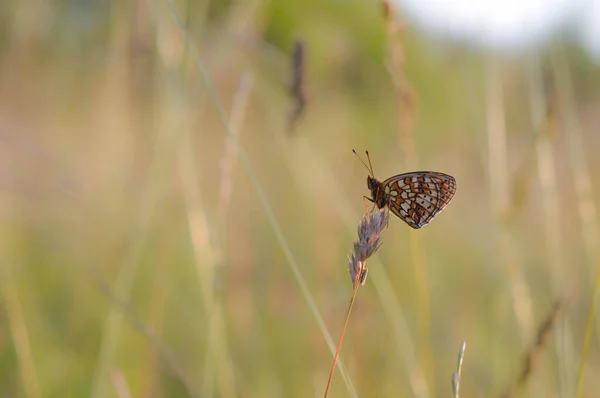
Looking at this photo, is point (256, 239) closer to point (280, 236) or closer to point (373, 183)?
point (373, 183)

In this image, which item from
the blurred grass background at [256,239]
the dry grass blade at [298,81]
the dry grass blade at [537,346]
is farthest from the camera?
the blurred grass background at [256,239]

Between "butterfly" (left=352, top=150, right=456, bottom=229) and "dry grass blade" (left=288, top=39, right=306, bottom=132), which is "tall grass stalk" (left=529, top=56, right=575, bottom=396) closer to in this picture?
"butterfly" (left=352, top=150, right=456, bottom=229)

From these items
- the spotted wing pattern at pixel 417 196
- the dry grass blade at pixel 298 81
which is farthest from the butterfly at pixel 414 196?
the dry grass blade at pixel 298 81

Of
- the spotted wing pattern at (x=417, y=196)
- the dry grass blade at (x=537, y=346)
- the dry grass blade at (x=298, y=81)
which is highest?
the dry grass blade at (x=298, y=81)

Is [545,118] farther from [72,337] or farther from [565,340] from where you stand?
[72,337]

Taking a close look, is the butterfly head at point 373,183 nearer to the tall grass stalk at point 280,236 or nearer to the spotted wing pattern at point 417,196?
the spotted wing pattern at point 417,196

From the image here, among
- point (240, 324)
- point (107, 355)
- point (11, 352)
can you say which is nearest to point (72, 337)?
point (11, 352)

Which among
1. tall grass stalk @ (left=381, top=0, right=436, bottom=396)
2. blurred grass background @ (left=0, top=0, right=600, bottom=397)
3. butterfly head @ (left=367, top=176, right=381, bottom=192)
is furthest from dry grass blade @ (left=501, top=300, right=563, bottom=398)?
butterfly head @ (left=367, top=176, right=381, bottom=192)
